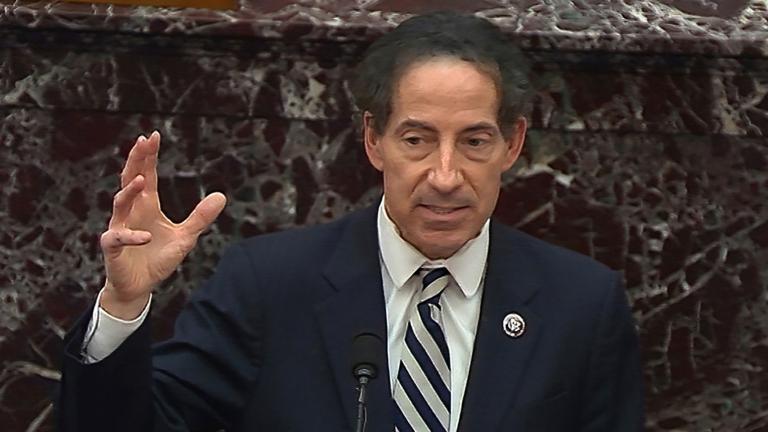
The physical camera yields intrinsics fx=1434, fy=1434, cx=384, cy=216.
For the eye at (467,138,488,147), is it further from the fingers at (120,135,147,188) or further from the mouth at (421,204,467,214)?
the fingers at (120,135,147,188)

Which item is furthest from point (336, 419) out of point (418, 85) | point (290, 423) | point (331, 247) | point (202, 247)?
point (202, 247)

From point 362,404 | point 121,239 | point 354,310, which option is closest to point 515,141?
point 354,310

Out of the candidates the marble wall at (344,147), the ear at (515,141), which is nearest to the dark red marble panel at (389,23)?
the marble wall at (344,147)

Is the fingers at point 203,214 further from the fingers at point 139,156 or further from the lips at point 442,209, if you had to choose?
the lips at point 442,209

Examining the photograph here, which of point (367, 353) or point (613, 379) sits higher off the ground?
point (367, 353)

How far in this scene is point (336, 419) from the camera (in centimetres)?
212

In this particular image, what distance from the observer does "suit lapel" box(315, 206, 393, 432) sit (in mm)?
2092

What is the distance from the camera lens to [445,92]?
205cm

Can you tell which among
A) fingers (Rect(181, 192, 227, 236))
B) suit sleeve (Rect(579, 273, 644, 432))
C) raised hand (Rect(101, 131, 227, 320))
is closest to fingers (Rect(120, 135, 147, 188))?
raised hand (Rect(101, 131, 227, 320))

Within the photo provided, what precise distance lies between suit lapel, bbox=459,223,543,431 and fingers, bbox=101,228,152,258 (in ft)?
1.88

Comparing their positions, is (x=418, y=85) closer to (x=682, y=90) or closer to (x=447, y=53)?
(x=447, y=53)

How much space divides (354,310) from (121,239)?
18.9 inches

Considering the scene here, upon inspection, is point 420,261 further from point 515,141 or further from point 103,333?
point 103,333

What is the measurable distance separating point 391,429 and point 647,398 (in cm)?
88
